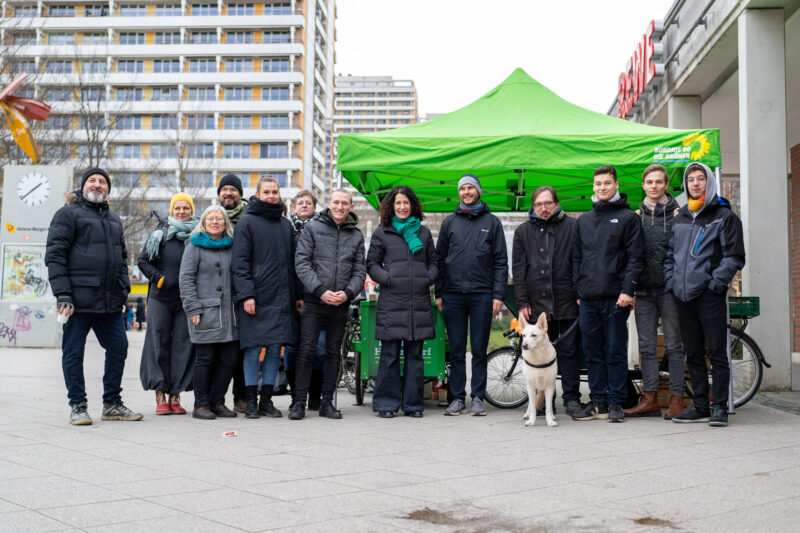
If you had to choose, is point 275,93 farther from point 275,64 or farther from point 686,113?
point 686,113

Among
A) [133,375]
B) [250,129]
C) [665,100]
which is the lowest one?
[133,375]

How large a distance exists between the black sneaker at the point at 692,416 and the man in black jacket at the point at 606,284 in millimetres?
514

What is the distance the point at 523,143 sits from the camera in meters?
8.77

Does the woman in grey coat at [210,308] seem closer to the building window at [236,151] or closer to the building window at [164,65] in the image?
the building window at [236,151]

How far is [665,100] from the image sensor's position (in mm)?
15234

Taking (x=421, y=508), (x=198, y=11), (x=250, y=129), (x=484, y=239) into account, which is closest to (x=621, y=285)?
(x=484, y=239)

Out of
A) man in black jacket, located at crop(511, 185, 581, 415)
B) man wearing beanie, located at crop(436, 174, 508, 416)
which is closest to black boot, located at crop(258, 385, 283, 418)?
man wearing beanie, located at crop(436, 174, 508, 416)

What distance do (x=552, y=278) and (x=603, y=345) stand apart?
0.84 meters

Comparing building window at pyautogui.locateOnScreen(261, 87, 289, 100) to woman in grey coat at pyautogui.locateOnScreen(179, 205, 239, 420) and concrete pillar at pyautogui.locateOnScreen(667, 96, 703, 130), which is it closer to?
concrete pillar at pyautogui.locateOnScreen(667, 96, 703, 130)

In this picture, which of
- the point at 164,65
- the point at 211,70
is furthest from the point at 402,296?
the point at 164,65

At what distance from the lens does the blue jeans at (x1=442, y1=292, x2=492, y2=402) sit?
794cm

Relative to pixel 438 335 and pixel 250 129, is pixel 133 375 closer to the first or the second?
pixel 438 335

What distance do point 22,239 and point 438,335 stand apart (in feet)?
49.5

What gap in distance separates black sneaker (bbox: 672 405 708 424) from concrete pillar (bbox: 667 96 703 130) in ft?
28.3
